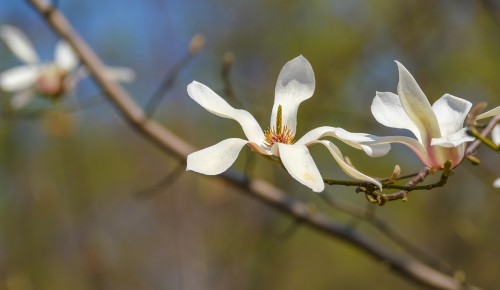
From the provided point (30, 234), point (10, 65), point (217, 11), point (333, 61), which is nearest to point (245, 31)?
point (217, 11)

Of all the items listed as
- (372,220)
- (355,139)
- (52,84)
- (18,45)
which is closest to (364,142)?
(355,139)

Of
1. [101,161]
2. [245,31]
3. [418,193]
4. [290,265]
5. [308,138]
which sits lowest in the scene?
[290,265]

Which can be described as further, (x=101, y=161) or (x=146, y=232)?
(x=101, y=161)

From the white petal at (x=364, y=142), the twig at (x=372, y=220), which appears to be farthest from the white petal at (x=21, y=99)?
the white petal at (x=364, y=142)

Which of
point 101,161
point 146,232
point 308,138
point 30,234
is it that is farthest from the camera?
point 101,161

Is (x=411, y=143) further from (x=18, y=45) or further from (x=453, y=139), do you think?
(x=18, y=45)

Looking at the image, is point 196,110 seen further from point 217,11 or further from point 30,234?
→ point 30,234
